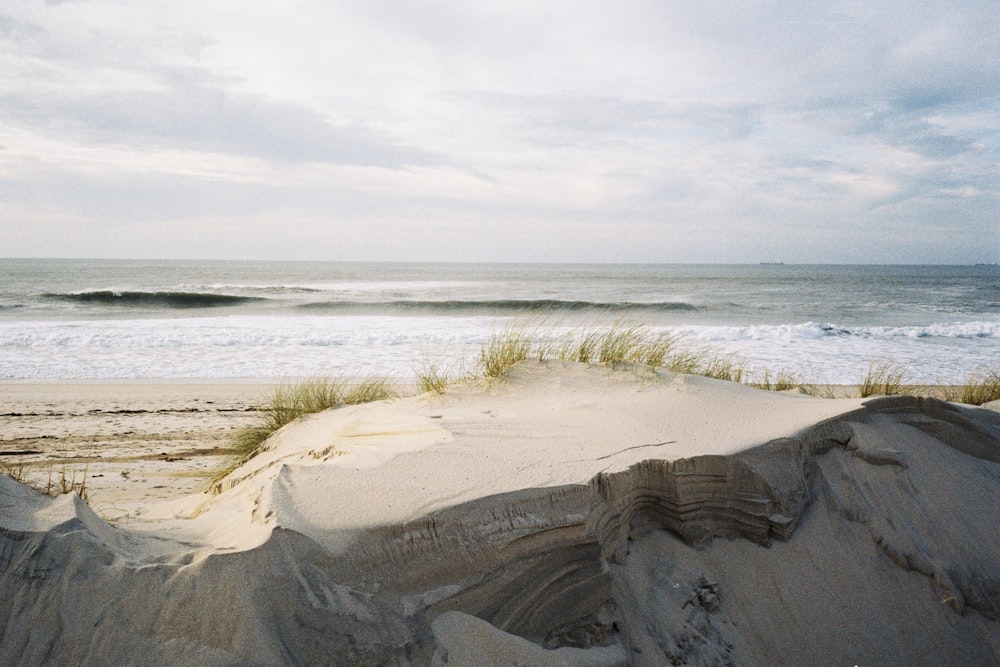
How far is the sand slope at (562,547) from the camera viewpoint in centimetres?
195

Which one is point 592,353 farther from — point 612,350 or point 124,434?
point 124,434

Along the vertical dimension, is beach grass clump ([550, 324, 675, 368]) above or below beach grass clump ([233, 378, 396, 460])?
above

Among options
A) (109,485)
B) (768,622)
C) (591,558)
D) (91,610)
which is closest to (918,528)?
(768,622)

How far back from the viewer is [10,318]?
19016 mm

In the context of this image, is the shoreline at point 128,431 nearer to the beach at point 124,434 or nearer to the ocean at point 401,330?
the beach at point 124,434

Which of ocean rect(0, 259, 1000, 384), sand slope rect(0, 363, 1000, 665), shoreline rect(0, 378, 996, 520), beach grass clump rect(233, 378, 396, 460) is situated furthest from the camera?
ocean rect(0, 259, 1000, 384)

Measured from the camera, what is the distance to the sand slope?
6.40 ft

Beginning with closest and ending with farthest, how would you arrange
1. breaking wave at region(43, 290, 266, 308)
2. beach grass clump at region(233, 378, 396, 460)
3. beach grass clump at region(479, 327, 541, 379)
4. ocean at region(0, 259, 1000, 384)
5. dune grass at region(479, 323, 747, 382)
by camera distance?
beach grass clump at region(479, 327, 541, 379), dune grass at region(479, 323, 747, 382), beach grass clump at region(233, 378, 396, 460), ocean at region(0, 259, 1000, 384), breaking wave at region(43, 290, 266, 308)

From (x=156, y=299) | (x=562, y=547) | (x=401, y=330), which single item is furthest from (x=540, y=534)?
(x=156, y=299)

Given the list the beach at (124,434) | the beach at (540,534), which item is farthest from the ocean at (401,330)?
the beach at (540,534)

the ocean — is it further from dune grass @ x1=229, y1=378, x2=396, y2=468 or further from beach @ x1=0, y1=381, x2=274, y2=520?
dune grass @ x1=229, y1=378, x2=396, y2=468

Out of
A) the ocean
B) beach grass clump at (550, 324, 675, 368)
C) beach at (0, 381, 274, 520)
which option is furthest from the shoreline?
beach grass clump at (550, 324, 675, 368)

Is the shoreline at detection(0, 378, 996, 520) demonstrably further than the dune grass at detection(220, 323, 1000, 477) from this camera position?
No

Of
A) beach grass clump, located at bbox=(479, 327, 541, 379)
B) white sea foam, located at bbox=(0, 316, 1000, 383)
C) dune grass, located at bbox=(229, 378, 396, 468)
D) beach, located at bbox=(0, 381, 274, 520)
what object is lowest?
beach, located at bbox=(0, 381, 274, 520)
